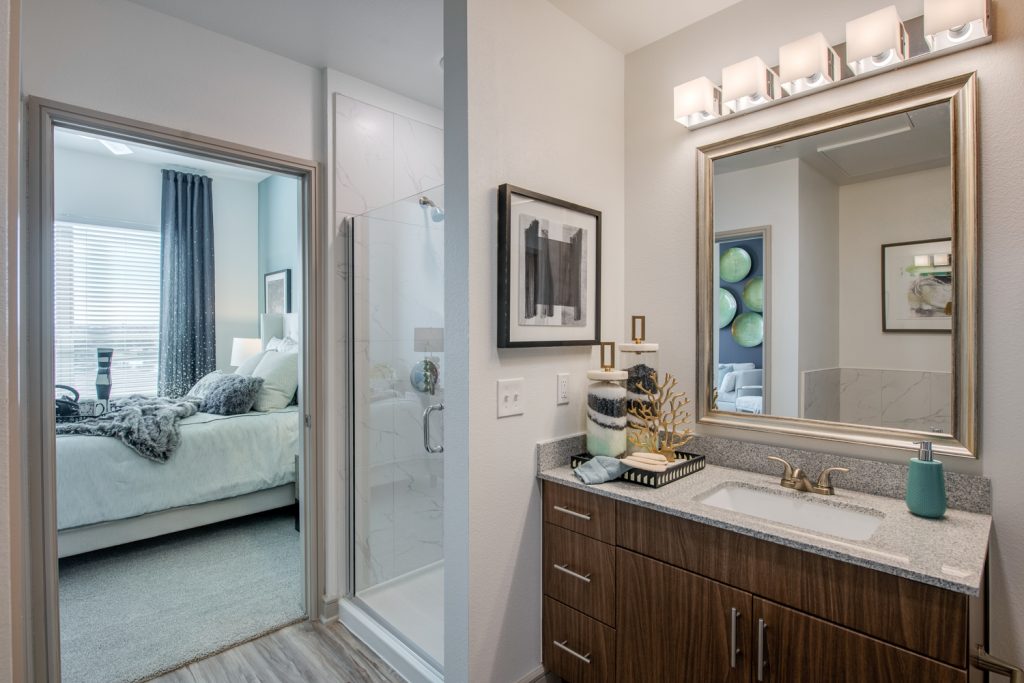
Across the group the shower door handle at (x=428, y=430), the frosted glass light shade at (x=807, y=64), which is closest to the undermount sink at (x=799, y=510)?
the shower door handle at (x=428, y=430)

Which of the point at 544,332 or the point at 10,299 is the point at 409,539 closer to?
the point at 544,332

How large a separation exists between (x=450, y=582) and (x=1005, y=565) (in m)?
1.53

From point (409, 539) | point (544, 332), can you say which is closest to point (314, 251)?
point (544, 332)

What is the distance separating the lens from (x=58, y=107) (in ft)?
5.82

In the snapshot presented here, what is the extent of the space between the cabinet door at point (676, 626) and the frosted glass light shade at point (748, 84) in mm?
1518

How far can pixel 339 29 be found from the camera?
212 centimetres

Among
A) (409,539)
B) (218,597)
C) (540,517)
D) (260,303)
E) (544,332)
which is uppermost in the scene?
(260,303)

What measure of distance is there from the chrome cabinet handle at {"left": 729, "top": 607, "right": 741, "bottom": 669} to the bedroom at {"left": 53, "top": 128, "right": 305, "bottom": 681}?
1.92 metres

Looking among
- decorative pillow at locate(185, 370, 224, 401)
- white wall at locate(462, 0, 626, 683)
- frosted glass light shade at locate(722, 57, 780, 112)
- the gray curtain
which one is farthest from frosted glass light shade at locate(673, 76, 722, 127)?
the gray curtain

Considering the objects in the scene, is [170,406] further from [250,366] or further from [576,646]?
[576,646]

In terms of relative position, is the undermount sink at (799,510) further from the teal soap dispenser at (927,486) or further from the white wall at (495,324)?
the white wall at (495,324)

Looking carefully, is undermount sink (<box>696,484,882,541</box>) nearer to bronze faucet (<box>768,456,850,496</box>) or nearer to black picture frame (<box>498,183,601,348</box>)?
bronze faucet (<box>768,456,850,496</box>)

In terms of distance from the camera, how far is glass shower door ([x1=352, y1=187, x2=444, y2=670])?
220 centimetres

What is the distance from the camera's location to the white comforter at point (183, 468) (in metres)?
2.88
